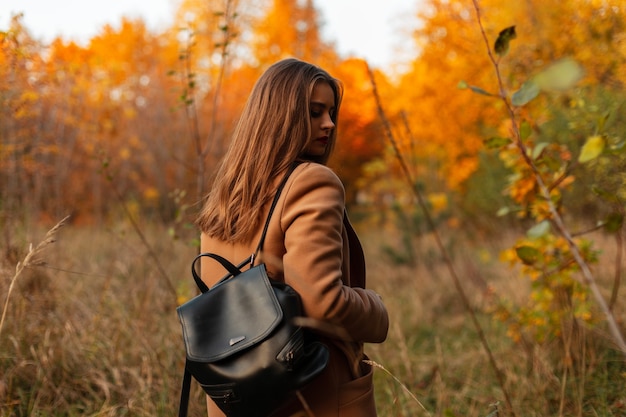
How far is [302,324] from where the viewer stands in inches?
50.8

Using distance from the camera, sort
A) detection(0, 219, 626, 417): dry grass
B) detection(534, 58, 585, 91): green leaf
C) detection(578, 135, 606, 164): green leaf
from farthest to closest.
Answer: detection(0, 219, 626, 417): dry grass, detection(578, 135, 606, 164): green leaf, detection(534, 58, 585, 91): green leaf

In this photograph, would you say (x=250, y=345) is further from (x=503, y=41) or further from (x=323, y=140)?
(x=503, y=41)

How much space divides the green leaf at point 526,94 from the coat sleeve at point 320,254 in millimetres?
487

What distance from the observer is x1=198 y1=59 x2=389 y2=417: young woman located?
4.38ft

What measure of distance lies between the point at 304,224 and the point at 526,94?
0.62m

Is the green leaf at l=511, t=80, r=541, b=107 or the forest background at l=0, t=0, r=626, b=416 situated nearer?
the green leaf at l=511, t=80, r=541, b=107

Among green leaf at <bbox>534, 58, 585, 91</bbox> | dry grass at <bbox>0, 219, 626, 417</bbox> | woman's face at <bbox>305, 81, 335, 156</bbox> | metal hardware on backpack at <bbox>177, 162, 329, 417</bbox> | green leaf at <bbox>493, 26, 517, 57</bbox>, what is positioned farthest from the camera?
dry grass at <bbox>0, 219, 626, 417</bbox>

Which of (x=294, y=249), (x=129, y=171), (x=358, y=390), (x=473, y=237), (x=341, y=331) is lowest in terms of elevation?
(x=473, y=237)

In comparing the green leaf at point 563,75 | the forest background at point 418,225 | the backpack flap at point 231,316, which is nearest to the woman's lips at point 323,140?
the forest background at point 418,225

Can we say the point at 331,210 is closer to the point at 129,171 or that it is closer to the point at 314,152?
the point at 314,152

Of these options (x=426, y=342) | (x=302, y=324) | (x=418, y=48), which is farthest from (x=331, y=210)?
(x=418, y=48)

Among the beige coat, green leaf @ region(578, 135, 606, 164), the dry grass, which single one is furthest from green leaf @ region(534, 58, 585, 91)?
the dry grass

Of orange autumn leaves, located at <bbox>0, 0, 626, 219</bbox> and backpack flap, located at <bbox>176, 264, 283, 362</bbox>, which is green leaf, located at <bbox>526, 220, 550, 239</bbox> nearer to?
backpack flap, located at <bbox>176, 264, 283, 362</bbox>

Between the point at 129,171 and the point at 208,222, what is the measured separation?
9.06 meters
